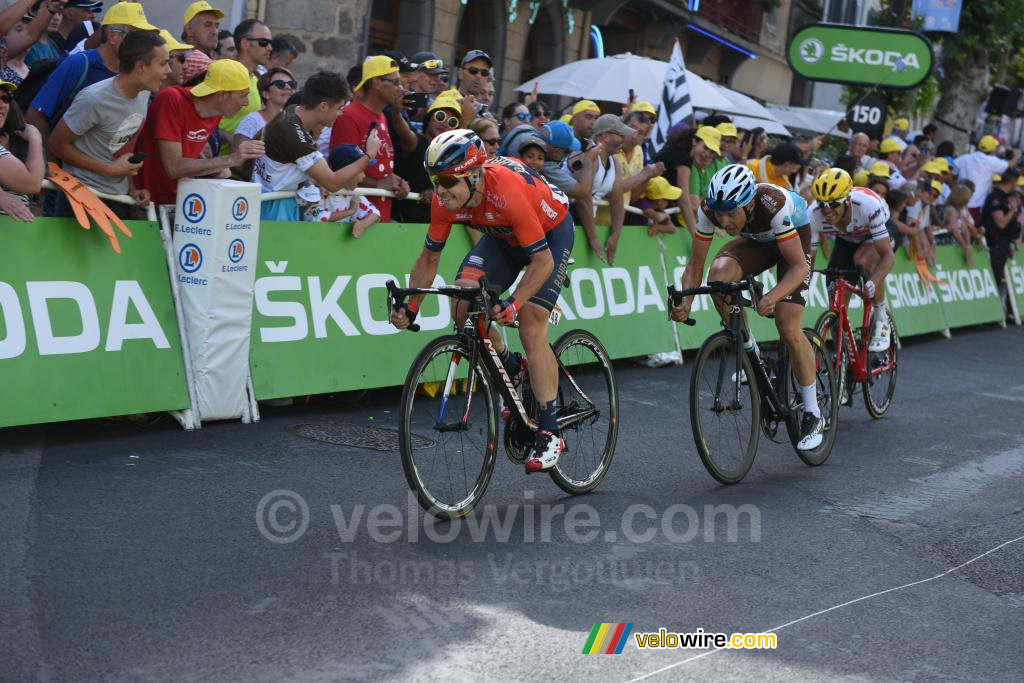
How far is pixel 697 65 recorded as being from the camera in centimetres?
3344

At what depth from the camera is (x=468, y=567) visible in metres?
5.48

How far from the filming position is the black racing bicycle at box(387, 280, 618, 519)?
589 centimetres

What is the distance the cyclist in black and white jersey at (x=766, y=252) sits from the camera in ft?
23.8

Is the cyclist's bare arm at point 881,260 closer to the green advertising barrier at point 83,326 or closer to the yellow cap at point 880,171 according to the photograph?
the yellow cap at point 880,171

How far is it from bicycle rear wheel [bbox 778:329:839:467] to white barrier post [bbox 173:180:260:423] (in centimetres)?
339

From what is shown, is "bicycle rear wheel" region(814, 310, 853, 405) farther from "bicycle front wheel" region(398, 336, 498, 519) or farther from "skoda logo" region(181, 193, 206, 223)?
"skoda logo" region(181, 193, 206, 223)

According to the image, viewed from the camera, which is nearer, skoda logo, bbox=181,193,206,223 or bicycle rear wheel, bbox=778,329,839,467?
skoda logo, bbox=181,193,206,223

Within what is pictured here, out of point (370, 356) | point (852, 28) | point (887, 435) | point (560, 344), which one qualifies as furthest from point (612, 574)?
point (852, 28)

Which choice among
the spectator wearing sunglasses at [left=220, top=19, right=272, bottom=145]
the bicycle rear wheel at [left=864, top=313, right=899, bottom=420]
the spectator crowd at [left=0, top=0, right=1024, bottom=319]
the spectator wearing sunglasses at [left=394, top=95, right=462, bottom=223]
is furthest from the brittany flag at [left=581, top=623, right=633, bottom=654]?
the spectator wearing sunglasses at [left=220, top=19, right=272, bottom=145]

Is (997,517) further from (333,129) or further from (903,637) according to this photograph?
(333,129)

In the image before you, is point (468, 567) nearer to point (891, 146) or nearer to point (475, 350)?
point (475, 350)

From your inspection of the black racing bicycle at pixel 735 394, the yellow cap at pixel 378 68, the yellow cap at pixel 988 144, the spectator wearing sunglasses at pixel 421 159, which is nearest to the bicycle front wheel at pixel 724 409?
the black racing bicycle at pixel 735 394

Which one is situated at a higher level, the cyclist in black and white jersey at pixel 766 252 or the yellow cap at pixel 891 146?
the yellow cap at pixel 891 146

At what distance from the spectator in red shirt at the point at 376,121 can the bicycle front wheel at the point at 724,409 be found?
3.12m
